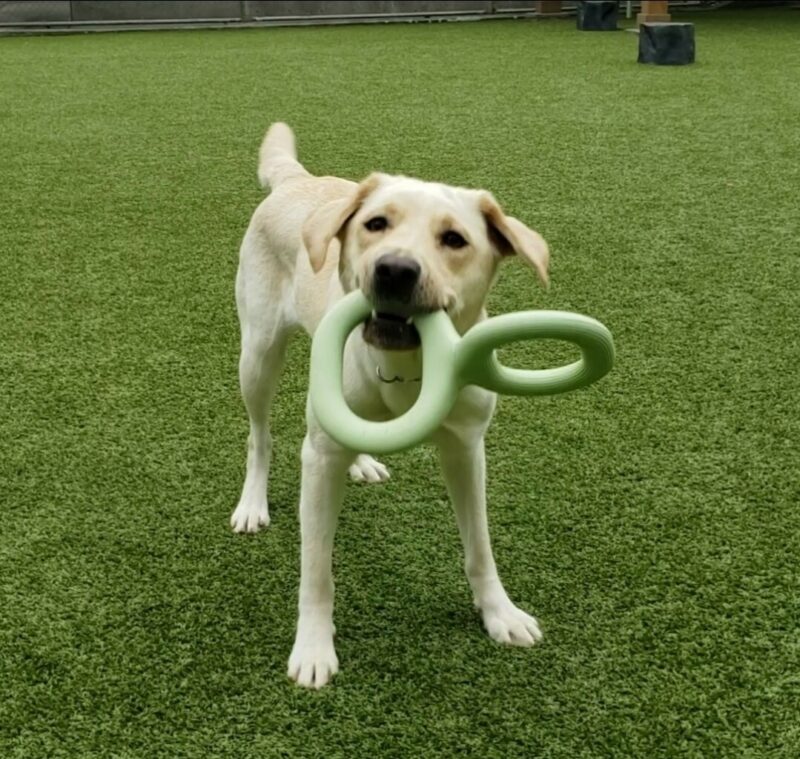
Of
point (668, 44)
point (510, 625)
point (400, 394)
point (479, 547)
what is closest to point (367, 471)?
point (479, 547)

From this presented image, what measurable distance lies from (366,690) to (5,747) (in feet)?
2.24

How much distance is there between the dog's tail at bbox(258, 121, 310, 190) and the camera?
9.78 ft

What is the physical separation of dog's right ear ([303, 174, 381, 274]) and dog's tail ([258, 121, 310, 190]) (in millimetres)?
721

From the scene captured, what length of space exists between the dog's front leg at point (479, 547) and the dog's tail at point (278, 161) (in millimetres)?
984

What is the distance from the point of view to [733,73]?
9.23 metres

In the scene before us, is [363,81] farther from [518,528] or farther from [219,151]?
[518,528]

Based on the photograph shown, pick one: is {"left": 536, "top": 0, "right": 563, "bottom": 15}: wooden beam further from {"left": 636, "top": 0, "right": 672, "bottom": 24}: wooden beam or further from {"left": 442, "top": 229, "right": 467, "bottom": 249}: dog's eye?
{"left": 442, "top": 229, "right": 467, "bottom": 249}: dog's eye

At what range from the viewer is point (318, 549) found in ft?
7.63

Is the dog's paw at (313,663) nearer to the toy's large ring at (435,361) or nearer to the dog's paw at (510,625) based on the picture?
the dog's paw at (510,625)

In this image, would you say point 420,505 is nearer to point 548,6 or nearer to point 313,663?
point 313,663

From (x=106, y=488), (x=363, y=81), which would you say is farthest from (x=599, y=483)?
(x=363, y=81)

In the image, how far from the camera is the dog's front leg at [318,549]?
228 cm

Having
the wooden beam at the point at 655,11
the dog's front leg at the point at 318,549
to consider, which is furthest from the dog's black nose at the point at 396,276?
the wooden beam at the point at 655,11

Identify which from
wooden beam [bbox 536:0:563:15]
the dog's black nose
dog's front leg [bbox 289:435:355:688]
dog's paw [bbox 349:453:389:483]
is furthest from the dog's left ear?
wooden beam [bbox 536:0:563:15]
